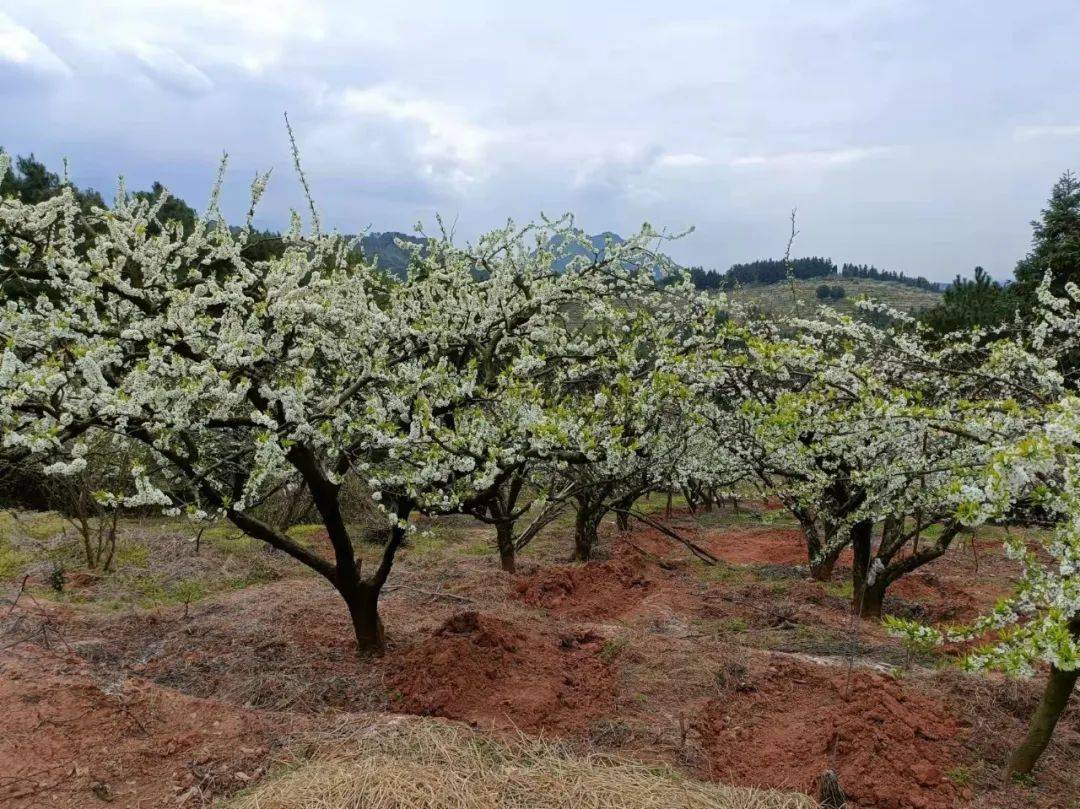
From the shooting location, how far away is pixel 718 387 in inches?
425

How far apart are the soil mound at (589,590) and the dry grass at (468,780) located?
521 centimetres

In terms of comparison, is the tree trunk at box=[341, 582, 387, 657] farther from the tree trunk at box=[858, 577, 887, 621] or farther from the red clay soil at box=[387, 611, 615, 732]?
the tree trunk at box=[858, 577, 887, 621]

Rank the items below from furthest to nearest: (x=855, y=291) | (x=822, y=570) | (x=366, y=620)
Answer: (x=855, y=291), (x=822, y=570), (x=366, y=620)

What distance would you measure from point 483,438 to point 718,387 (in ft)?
17.8

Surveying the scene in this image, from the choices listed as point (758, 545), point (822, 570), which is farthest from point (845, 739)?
point (758, 545)

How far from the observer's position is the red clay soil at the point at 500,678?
261 inches

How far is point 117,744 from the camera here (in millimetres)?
5703

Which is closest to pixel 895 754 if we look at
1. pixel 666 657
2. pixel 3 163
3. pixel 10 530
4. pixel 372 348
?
Result: pixel 666 657

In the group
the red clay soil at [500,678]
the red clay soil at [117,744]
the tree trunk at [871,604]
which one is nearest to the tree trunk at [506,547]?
the red clay soil at [500,678]

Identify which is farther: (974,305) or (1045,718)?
(974,305)

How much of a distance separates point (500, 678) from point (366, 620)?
6.41 feet

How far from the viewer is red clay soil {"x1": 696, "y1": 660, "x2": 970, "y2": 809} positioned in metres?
5.30

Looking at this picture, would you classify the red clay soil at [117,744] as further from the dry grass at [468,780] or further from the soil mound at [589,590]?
the soil mound at [589,590]

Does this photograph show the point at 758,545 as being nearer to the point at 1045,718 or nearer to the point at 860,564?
the point at 860,564
